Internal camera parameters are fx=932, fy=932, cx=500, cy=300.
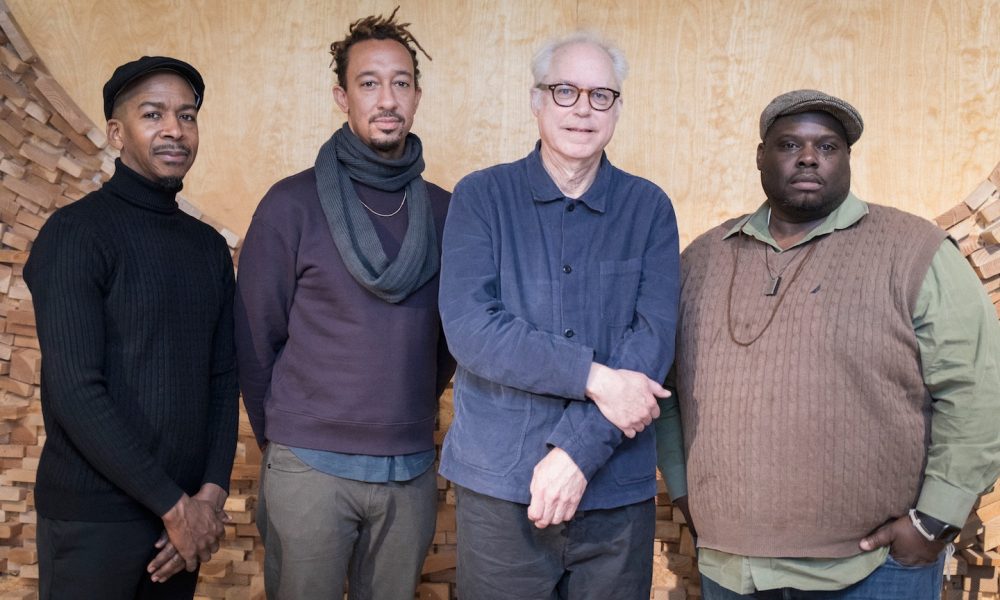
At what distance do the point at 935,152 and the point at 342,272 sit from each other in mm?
2217

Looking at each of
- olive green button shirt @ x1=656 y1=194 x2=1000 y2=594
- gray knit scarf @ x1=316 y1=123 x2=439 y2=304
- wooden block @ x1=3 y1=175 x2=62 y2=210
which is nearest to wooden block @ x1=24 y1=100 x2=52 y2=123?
wooden block @ x1=3 y1=175 x2=62 y2=210

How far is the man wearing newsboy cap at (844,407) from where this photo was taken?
2.00 meters

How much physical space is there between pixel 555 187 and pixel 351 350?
26.4 inches

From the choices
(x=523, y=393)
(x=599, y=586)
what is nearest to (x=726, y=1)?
(x=523, y=393)

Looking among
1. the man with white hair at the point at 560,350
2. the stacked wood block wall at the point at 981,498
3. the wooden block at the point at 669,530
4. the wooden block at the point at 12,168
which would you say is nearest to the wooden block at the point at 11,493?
the wooden block at the point at 12,168

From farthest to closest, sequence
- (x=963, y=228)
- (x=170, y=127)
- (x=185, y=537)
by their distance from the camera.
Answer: (x=963, y=228)
(x=170, y=127)
(x=185, y=537)

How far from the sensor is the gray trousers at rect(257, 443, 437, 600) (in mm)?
2299

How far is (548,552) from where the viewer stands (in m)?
1.94

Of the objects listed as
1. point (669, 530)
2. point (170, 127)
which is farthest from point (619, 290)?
point (669, 530)

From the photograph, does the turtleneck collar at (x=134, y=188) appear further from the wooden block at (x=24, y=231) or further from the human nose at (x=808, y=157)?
the human nose at (x=808, y=157)

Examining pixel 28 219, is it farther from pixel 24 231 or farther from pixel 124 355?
pixel 124 355

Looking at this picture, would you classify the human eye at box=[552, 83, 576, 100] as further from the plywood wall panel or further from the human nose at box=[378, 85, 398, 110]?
the plywood wall panel

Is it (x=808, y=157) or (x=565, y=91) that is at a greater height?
(x=565, y=91)

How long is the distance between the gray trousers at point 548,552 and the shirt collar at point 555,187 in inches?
25.6
